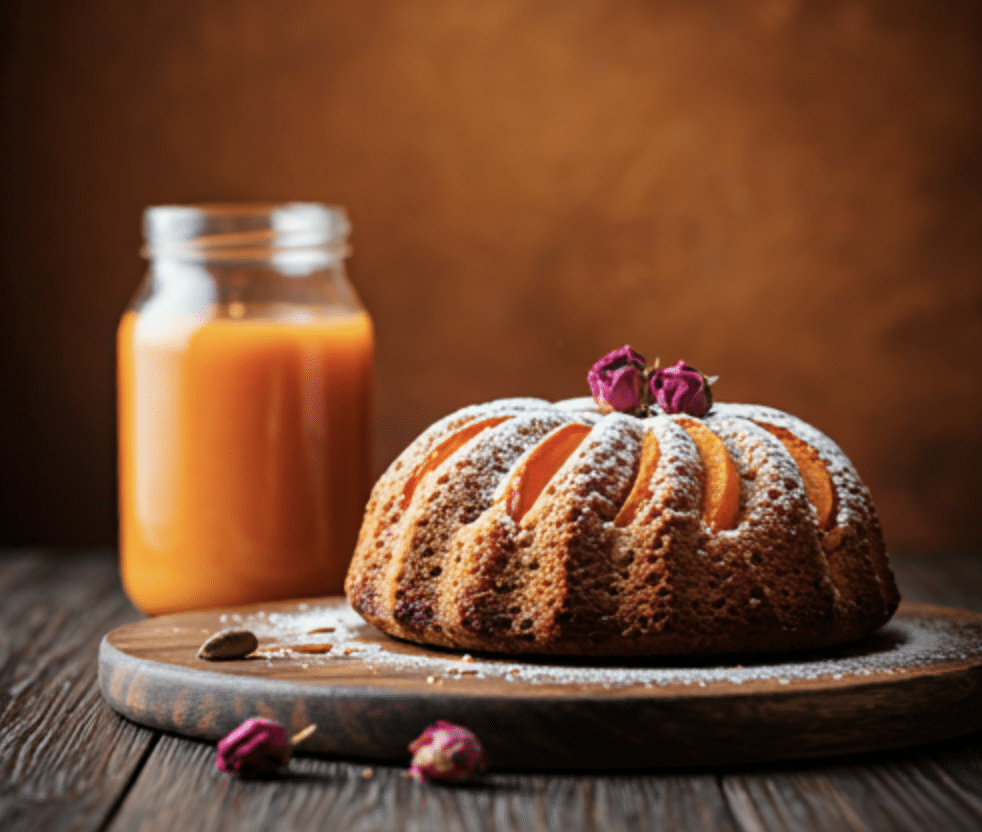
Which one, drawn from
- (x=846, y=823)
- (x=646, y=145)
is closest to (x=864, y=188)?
(x=646, y=145)

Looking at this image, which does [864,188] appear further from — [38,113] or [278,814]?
[278,814]

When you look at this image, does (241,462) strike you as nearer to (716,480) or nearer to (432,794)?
(716,480)

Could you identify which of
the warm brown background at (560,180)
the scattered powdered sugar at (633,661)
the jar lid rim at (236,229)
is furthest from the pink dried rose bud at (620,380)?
the warm brown background at (560,180)

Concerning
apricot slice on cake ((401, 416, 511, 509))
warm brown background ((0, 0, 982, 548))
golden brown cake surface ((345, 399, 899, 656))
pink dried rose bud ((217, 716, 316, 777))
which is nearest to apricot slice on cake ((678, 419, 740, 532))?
golden brown cake surface ((345, 399, 899, 656))

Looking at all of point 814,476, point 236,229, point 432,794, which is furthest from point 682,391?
point 236,229

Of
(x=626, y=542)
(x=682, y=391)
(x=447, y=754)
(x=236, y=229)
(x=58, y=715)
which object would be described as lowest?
(x=58, y=715)

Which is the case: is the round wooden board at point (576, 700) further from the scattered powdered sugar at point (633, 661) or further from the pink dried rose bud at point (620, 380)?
the pink dried rose bud at point (620, 380)

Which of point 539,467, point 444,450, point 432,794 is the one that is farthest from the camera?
point 444,450
